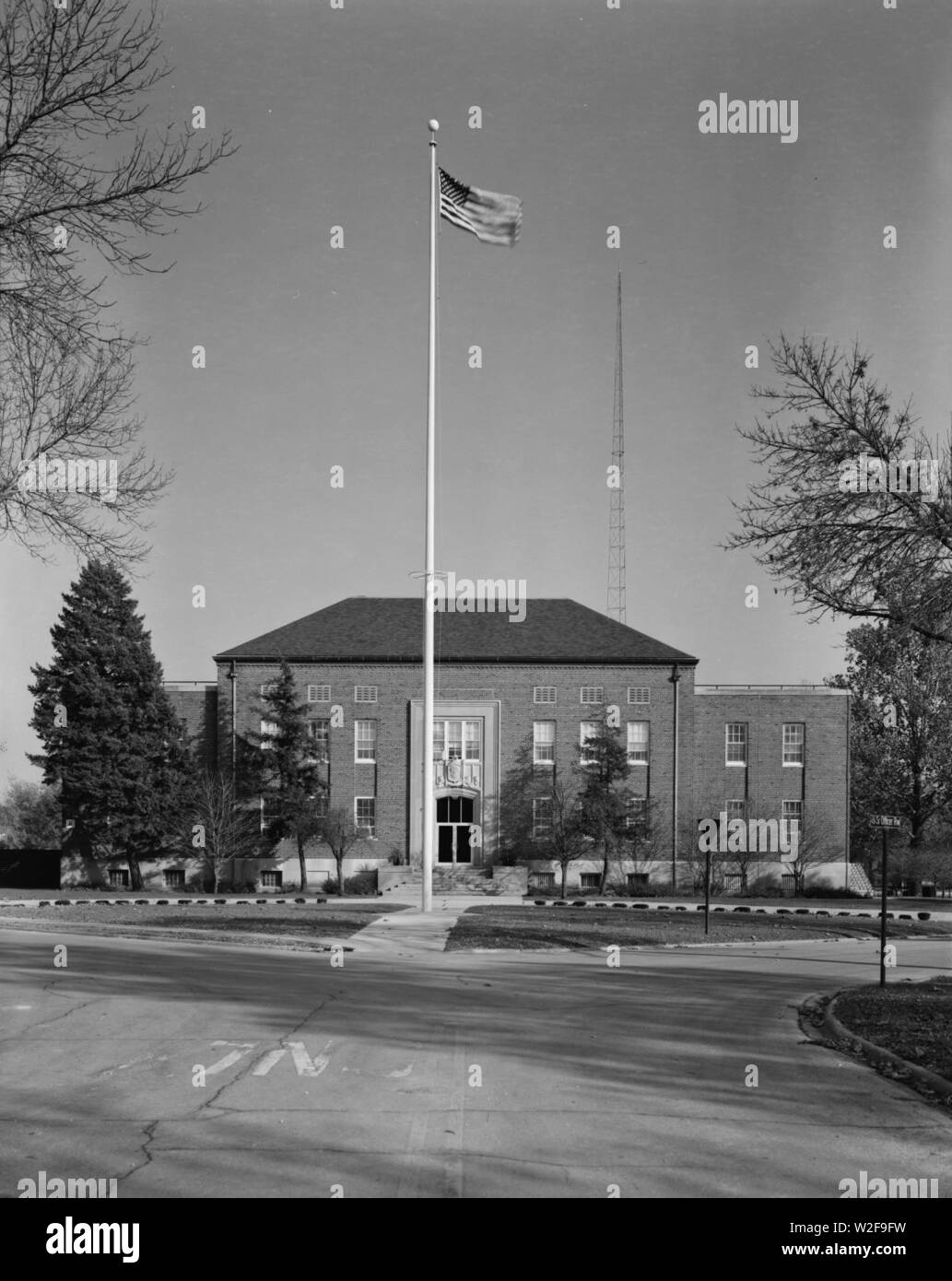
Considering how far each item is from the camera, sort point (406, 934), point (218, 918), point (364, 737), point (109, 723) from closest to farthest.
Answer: point (406, 934)
point (218, 918)
point (109, 723)
point (364, 737)

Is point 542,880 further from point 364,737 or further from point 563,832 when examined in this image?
point 364,737

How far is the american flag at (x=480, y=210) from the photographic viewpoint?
30.6 metres

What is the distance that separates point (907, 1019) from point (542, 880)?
132 ft

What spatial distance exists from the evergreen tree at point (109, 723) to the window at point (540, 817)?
15.2m

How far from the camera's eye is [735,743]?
56500 millimetres

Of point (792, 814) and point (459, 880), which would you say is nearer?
point (459, 880)

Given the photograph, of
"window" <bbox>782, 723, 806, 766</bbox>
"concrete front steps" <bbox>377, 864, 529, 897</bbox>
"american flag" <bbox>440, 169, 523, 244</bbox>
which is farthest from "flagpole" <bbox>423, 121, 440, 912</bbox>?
"window" <bbox>782, 723, 806, 766</bbox>

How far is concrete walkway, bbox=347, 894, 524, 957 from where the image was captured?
2409cm

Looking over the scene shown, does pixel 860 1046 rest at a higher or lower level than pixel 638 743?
lower

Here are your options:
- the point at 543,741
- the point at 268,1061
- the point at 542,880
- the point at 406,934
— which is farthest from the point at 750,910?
the point at 268,1061

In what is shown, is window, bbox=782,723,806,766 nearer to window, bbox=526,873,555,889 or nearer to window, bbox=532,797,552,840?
window, bbox=532,797,552,840

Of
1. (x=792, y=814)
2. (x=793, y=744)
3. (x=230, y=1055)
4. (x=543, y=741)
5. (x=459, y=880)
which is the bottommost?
(x=459, y=880)
